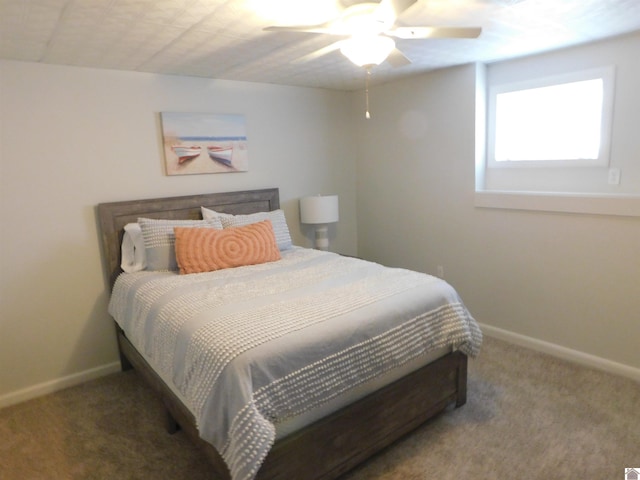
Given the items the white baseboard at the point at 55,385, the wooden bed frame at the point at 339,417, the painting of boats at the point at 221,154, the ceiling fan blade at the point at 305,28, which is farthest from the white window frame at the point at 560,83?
the white baseboard at the point at 55,385

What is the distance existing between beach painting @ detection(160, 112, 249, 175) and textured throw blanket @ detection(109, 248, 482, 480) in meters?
1.00

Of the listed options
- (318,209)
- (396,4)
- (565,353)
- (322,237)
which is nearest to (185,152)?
(318,209)

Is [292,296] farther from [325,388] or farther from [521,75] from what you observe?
[521,75]

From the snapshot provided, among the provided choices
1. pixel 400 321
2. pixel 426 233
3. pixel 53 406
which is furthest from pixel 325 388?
pixel 426 233

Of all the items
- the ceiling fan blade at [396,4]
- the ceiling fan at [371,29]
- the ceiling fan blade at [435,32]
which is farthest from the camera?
the ceiling fan blade at [435,32]

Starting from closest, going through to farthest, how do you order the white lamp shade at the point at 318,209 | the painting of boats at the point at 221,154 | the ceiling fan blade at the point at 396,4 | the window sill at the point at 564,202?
the ceiling fan blade at the point at 396,4 < the window sill at the point at 564,202 < the painting of boats at the point at 221,154 < the white lamp shade at the point at 318,209

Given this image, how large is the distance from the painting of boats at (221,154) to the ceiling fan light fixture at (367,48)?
1728mm

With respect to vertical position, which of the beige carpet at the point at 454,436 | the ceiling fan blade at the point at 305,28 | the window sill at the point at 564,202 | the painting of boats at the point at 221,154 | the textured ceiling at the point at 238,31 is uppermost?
the textured ceiling at the point at 238,31

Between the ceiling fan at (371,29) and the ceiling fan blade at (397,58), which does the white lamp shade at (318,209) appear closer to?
the ceiling fan blade at (397,58)

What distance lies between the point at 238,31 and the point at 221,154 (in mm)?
1322

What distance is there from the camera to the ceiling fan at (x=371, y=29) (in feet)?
5.24

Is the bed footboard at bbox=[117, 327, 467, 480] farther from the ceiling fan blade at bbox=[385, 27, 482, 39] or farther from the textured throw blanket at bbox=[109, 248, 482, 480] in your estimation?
the ceiling fan blade at bbox=[385, 27, 482, 39]

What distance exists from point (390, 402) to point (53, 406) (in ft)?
7.12

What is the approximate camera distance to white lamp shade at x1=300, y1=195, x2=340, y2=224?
3709 millimetres
